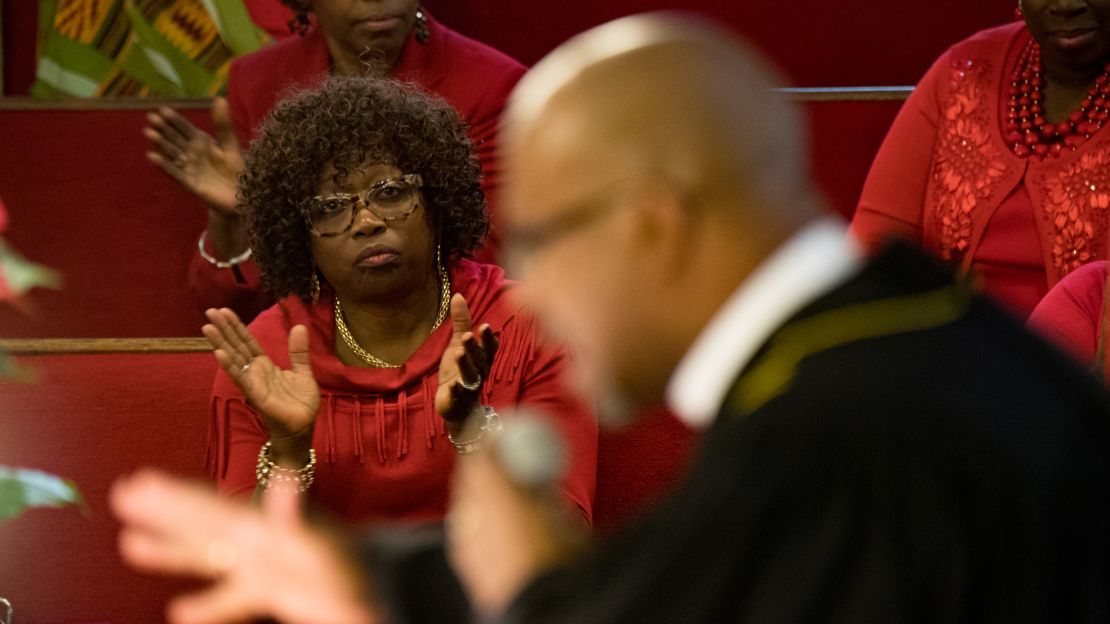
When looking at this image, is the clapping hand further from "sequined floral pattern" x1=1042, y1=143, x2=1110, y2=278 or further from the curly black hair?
"sequined floral pattern" x1=1042, y1=143, x2=1110, y2=278

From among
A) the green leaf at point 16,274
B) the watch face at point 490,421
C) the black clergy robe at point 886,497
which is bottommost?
the watch face at point 490,421

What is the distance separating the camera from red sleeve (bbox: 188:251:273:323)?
350 centimetres

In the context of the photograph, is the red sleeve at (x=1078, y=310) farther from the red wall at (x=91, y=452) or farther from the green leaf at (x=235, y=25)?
the green leaf at (x=235, y=25)

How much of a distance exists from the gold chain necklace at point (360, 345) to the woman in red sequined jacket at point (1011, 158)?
907 mm

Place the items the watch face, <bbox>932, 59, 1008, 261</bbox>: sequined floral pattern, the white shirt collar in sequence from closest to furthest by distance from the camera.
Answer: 1. the white shirt collar
2. the watch face
3. <bbox>932, 59, 1008, 261</bbox>: sequined floral pattern

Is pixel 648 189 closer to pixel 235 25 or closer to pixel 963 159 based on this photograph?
pixel 963 159

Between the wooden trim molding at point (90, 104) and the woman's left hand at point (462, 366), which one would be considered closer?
the woman's left hand at point (462, 366)

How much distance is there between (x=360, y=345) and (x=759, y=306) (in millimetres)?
1690

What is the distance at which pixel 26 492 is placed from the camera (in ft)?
4.24

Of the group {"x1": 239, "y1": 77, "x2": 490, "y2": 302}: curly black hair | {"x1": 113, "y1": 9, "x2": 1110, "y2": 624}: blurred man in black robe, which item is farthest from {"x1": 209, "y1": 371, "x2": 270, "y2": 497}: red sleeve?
{"x1": 113, "y1": 9, "x2": 1110, "y2": 624}: blurred man in black robe

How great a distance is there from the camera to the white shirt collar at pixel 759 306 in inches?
51.6

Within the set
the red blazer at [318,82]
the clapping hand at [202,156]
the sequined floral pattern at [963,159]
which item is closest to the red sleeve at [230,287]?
the red blazer at [318,82]

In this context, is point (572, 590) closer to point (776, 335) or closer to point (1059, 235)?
point (776, 335)

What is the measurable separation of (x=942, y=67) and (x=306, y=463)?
1.60 metres
